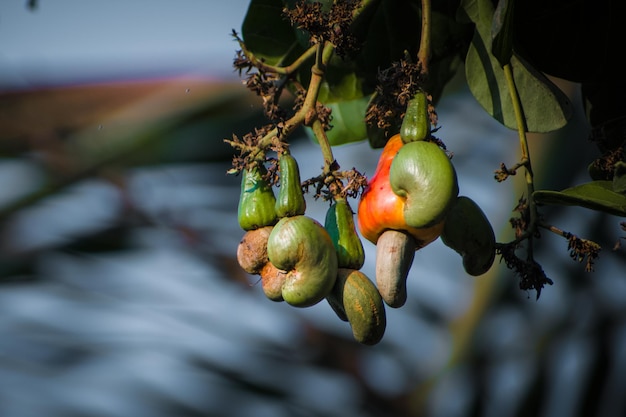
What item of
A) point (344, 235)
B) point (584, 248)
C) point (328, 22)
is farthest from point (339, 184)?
point (584, 248)

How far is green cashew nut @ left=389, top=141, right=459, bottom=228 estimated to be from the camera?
904 millimetres

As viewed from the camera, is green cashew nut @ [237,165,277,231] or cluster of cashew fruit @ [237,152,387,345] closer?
cluster of cashew fruit @ [237,152,387,345]

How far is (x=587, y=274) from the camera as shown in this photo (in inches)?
96.9

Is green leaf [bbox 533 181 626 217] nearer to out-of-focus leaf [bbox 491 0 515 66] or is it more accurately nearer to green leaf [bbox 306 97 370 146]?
out-of-focus leaf [bbox 491 0 515 66]

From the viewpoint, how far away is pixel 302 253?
926 millimetres

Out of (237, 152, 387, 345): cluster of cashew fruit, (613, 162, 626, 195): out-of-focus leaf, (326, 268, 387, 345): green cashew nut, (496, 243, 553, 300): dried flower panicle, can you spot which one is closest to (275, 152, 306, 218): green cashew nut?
(237, 152, 387, 345): cluster of cashew fruit

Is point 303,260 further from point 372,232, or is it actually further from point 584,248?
point 584,248

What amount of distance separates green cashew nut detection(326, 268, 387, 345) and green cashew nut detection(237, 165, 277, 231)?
0.45 ft

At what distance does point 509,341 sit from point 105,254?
1.31 m

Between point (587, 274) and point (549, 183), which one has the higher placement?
point (549, 183)

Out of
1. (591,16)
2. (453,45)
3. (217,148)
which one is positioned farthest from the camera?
(217,148)

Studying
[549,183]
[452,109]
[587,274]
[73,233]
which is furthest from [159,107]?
[587,274]

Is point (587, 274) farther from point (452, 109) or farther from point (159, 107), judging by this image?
point (159, 107)

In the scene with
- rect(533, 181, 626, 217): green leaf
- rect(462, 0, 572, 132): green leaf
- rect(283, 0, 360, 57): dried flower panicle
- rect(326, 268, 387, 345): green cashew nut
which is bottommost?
rect(326, 268, 387, 345): green cashew nut
